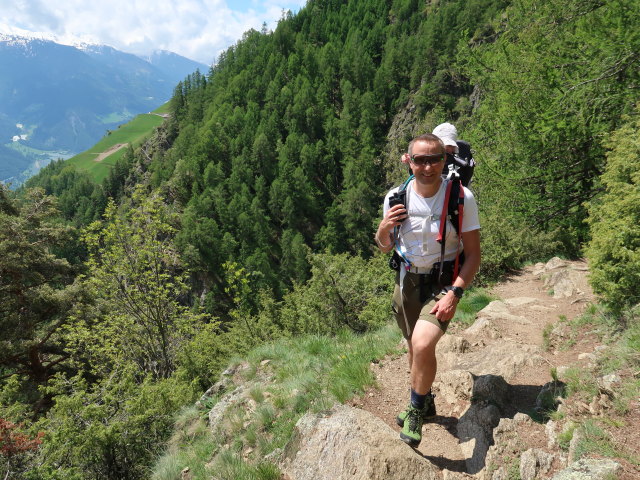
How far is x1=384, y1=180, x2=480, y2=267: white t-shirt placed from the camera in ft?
8.94

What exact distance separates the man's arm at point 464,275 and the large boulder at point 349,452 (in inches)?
41.4

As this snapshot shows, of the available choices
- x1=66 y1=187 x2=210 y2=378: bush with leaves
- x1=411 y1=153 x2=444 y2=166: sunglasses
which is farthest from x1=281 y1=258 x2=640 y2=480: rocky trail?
x1=66 y1=187 x2=210 y2=378: bush with leaves

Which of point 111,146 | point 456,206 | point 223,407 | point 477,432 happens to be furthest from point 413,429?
point 111,146

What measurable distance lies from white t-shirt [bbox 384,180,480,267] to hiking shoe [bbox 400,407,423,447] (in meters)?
1.20

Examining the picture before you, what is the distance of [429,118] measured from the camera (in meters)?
63.6

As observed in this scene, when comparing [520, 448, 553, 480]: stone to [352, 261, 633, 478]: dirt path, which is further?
[352, 261, 633, 478]: dirt path

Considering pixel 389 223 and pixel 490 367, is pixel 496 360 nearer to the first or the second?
pixel 490 367

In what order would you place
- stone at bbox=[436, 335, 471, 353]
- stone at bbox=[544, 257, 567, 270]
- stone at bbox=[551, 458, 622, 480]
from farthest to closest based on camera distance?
stone at bbox=[544, 257, 567, 270] → stone at bbox=[436, 335, 471, 353] → stone at bbox=[551, 458, 622, 480]

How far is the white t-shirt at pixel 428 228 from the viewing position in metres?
2.72

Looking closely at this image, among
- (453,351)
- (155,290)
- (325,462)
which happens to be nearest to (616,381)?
(453,351)

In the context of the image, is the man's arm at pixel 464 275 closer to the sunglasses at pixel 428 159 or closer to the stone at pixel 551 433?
the sunglasses at pixel 428 159

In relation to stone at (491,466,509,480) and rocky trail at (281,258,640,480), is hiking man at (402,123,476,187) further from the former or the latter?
stone at (491,466,509,480)

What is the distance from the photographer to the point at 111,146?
150 metres

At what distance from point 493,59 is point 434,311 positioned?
12407mm
